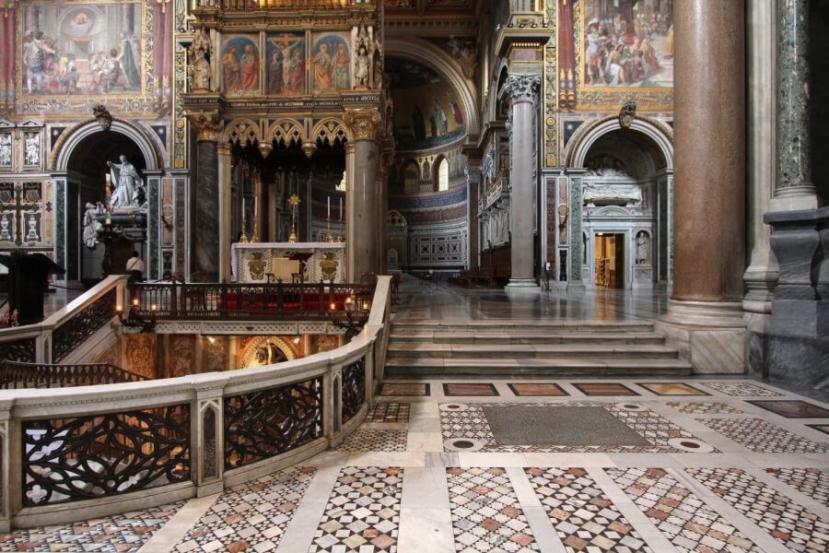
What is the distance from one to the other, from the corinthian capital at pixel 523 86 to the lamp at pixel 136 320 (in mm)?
13798

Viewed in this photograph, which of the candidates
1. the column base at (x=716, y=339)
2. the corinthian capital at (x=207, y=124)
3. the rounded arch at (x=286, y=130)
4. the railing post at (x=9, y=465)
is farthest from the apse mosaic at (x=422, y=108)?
the railing post at (x=9, y=465)

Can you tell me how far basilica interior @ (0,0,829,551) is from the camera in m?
2.84

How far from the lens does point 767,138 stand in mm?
5902

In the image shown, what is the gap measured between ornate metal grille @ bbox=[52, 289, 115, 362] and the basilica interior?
0.06 meters

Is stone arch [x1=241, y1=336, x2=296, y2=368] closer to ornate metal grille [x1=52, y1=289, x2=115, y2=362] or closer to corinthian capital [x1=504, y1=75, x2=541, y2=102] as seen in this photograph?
ornate metal grille [x1=52, y1=289, x2=115, y2=362]

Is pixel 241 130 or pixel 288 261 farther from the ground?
pixel 241 130

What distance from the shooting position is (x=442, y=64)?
1055 inches

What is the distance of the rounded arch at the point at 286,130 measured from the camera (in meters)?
10.8

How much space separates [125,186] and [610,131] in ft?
66.3

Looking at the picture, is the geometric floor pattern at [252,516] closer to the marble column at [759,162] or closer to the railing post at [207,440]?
the railing post at [207,440]

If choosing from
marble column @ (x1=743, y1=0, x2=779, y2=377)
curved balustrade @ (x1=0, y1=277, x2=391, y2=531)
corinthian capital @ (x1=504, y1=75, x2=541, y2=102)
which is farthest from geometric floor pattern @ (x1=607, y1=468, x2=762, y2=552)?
corinthian capital @ (x1=504, y1=75, x2=541, y2=102)

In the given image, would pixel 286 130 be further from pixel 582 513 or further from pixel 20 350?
pixel 582 513

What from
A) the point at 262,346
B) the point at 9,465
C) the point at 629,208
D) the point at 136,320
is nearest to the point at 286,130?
the point at 262,346

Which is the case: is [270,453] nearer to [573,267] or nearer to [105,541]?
[105,541]
